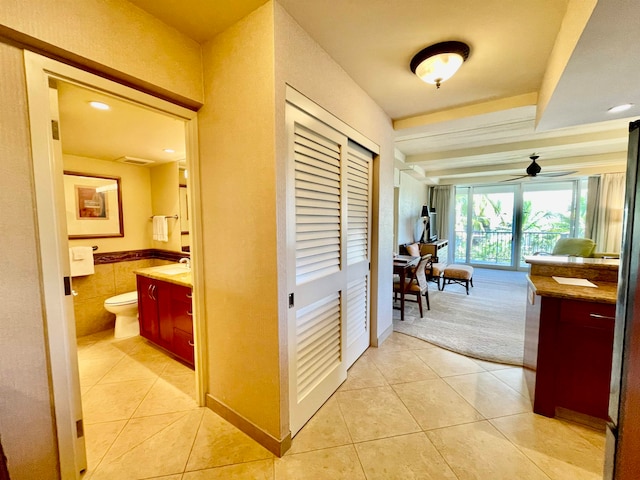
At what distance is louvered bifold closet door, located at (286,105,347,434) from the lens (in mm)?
1526

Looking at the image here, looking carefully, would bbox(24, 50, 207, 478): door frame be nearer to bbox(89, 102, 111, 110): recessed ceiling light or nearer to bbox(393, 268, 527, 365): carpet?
bbox(89, 102, 111, 110): recessed ceiling light

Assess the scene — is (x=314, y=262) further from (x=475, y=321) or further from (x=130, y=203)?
(x=130, y=203)

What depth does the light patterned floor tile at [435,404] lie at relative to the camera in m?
1.75

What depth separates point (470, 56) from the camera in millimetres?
1775

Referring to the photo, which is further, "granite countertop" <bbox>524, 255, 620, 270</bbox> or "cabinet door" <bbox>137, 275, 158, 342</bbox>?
"cabinet door" <bbox>137, 275, 158, 342</bbox>

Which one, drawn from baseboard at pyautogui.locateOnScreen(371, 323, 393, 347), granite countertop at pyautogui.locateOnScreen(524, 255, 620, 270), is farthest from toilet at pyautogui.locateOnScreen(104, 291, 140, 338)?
granite countertop at pyautogui.locateOnScreen(524, 255, 620, 270)

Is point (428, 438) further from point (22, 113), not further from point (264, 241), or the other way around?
point (22, 113)

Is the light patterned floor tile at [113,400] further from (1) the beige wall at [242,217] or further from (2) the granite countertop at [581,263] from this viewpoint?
(2) the granite countertop at [581,263]

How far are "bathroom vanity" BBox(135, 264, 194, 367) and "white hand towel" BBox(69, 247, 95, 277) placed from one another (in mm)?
717

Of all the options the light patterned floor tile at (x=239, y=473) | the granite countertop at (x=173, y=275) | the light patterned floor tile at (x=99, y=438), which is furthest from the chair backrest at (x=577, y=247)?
the light patterned floor tile at (x=99, y=438)

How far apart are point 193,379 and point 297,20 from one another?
2737mm

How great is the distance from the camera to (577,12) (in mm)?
1215

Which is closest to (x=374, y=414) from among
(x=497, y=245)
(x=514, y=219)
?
(x=497, y=245)

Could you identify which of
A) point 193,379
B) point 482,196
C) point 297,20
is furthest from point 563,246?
point 193,379
